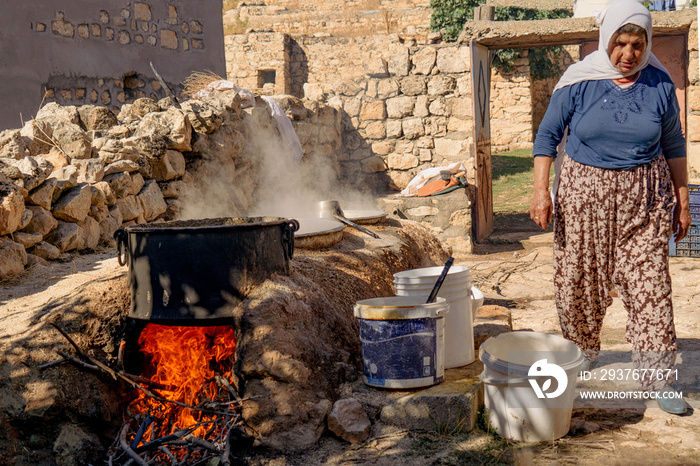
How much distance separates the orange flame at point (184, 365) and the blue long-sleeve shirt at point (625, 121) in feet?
6.55

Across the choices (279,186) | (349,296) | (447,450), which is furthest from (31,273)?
(279,186)

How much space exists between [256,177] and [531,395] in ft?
14.3

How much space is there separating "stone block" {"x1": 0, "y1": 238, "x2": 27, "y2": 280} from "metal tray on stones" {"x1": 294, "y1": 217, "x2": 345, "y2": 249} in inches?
63.4

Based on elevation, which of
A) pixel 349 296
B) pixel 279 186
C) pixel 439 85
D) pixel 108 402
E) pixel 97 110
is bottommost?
pixel 108 402

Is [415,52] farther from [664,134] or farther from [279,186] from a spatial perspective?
[664,134]

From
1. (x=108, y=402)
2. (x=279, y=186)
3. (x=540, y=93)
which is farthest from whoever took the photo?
(x=540, y=93)

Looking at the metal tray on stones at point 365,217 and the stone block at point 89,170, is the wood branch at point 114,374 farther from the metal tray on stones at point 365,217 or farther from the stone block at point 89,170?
the metal tray on stones at point 365,217

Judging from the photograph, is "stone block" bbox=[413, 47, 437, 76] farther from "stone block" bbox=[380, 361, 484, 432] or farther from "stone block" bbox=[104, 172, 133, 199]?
"stone block" bbox=[380, 361, 484, 432]

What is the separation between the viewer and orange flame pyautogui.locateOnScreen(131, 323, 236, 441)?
2.86 m

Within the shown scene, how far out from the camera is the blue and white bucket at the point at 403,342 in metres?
2.80

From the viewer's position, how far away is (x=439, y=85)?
8.20 meters

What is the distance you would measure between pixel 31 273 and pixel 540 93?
1465 cm

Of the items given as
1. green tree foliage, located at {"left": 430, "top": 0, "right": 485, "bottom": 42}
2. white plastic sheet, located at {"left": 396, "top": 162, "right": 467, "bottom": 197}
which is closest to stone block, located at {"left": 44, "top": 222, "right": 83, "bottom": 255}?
white plastic sheet, located at {"left": 396, "top": 162, "right": 467, "bottom": 197}

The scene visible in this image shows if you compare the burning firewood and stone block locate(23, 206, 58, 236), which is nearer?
the burning firewood
